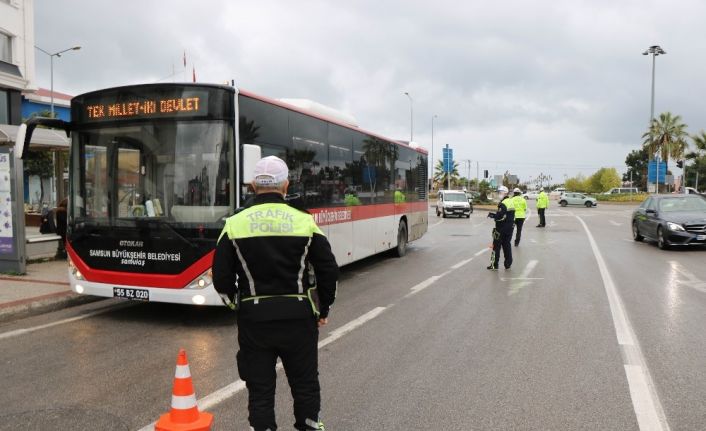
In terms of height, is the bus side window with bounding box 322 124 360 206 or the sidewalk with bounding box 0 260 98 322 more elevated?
the bus side window with bounding box 322 124 360 206

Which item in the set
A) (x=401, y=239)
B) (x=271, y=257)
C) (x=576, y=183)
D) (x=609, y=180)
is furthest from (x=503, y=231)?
(x=576, y=183)

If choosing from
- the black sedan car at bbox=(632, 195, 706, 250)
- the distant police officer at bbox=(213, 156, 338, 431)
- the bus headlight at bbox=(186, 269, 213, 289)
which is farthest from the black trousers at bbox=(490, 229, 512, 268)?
the distant police officer at bbox=(213, 156, 338, 431)

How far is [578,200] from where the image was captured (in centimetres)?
6350

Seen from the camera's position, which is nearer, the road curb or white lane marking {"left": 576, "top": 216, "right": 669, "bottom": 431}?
white lane marking {"left": 576, "top": 216, "right": 669, "bottom": 431}

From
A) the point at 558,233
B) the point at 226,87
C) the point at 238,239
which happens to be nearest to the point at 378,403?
the point at 238,239

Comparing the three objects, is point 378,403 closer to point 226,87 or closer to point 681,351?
point 681,351

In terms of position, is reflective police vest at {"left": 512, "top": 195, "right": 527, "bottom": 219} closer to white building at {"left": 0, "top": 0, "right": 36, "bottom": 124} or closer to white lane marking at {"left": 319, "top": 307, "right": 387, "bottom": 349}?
white lane marking at {"left": 319, "top": 307, "right": 387, "bottom": 349}

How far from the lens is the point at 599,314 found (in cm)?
788

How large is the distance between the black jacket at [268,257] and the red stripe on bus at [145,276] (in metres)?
3.77

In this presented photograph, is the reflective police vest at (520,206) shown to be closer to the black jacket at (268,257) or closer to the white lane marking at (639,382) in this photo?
the white lane marking at (639,382)

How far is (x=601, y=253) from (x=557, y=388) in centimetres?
1215

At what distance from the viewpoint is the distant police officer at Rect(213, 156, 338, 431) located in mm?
3145

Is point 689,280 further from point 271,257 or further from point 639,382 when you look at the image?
point 271,257

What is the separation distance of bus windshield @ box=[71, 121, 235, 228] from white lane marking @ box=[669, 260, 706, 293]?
8.23 meters
